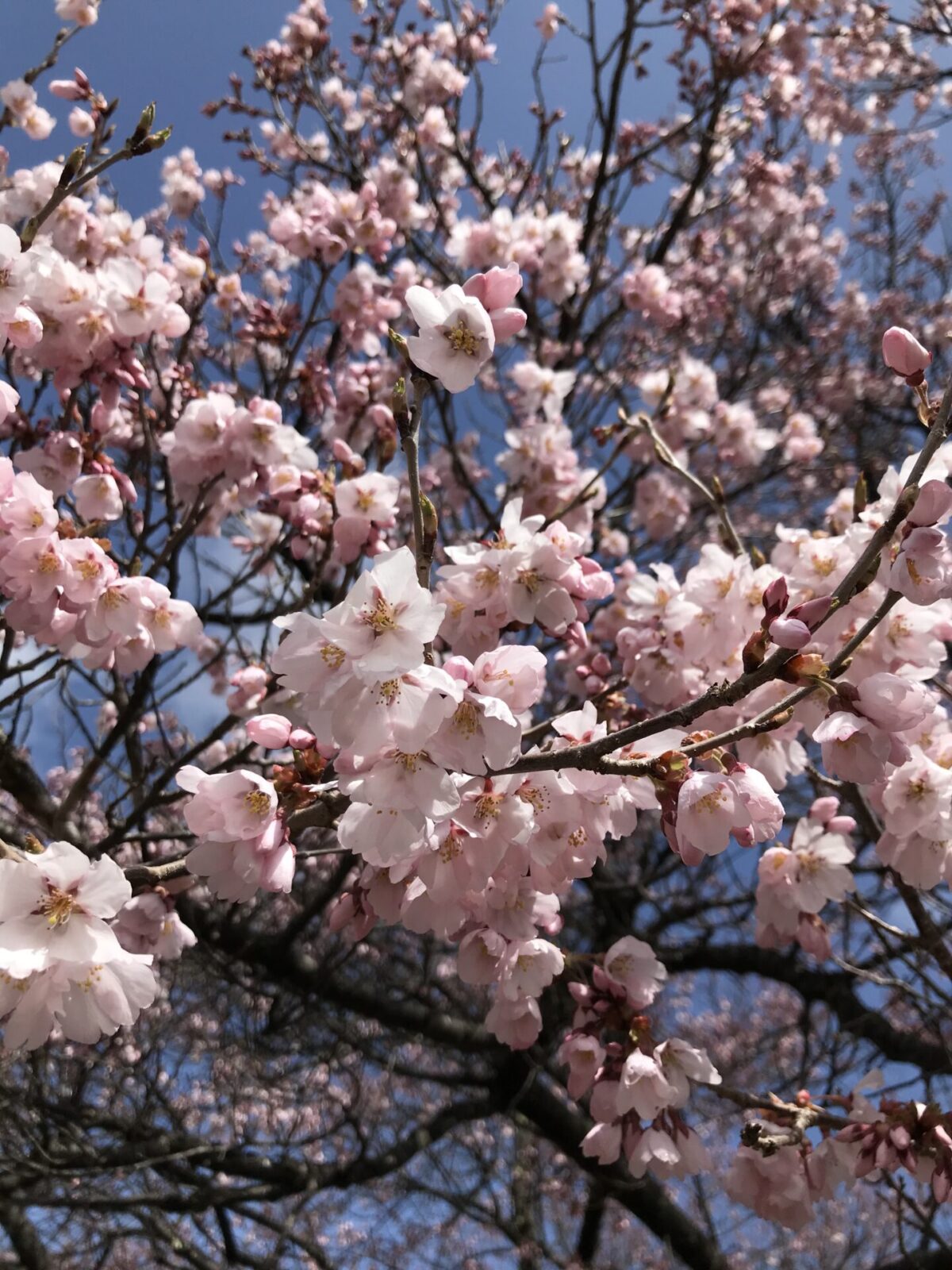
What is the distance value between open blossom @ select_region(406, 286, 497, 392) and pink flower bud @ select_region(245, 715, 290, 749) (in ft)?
2.19

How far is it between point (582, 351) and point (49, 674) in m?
4.03

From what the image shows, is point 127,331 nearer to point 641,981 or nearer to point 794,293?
point 641,981

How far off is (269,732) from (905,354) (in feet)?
4.17

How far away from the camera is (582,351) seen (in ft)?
17.4

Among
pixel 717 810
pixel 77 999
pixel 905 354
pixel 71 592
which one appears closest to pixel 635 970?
pixel 717 810

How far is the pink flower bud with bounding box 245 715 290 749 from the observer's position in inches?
56.4

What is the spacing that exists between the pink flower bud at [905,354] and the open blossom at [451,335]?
0.69 m

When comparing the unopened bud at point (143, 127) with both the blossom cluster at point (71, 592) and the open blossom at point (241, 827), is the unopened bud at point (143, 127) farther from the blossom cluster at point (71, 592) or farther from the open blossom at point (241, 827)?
the open blossom at point (241, 827)

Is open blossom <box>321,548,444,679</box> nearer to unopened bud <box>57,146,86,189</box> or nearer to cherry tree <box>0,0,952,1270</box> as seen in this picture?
cherry tree <box>0,0,952,1270</box>

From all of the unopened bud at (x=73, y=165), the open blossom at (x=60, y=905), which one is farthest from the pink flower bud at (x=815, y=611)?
the unopened bud at (x=73, y=165)

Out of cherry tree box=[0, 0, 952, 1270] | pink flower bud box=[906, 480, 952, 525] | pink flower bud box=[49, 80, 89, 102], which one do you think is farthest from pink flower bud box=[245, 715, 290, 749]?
pink flower bud box=[49, 80, 89, 102]

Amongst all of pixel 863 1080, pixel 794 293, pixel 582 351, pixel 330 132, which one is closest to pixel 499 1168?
pixel 863 1080

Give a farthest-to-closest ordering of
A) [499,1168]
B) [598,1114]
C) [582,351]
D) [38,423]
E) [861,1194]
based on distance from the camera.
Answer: [861,1194]
[499,1168]
[582,351]
[38,423]
[598,1114]

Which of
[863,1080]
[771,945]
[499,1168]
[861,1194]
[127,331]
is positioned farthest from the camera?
[861,1194]
